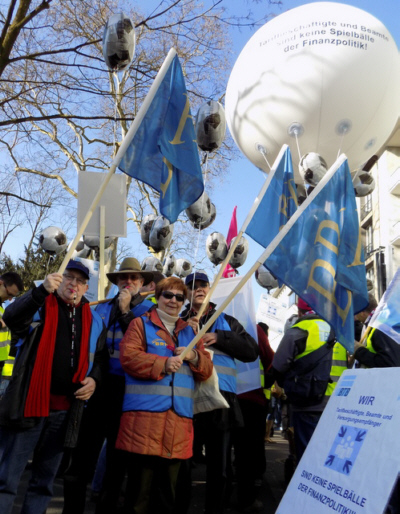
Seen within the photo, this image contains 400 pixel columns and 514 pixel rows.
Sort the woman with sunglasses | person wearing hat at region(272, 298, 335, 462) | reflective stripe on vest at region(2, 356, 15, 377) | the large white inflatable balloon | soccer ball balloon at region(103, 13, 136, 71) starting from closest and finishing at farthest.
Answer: the woman with sunglasses
person wearing hat at region(272, 298, 335, 462)
soccer ball balloon at region(103, 13, 136, 71)
the large white inflatable balloon
reflective stripe on vest at region(2, 356, 15, 377)

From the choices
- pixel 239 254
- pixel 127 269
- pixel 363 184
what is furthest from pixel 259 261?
pixel 239 254

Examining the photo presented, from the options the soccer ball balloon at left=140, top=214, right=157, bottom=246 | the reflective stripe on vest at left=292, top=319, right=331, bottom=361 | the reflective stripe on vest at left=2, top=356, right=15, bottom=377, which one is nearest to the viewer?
the reflective stripe on vest at left=292, top=319, right=331, bottom=361

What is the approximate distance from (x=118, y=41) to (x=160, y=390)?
129 inches

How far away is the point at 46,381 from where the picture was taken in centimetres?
366

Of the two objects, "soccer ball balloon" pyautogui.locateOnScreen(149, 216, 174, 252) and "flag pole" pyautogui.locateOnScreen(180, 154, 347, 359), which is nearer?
"flag pole" pyautogui.locateOnScreen(180, 154, 347, 359)

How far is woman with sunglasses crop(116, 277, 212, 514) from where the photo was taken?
3609 millimetres

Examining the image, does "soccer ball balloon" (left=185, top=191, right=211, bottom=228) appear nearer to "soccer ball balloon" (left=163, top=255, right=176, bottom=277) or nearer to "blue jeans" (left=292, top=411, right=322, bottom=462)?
"blue jeans" (left=292, top=411, right=322, bottom=462)

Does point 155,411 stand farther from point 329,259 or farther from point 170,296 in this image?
point 329,259

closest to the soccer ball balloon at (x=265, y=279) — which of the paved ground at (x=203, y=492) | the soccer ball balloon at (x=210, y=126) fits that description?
the paved ground at (x=203, y=492)

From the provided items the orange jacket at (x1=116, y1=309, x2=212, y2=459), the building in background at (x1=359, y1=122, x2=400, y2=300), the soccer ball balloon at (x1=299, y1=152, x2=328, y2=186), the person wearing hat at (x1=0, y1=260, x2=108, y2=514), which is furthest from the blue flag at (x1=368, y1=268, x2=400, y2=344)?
the building in background at (x1=359, y1=122, x2=400, y2=300)

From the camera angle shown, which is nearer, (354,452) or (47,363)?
(354,452)

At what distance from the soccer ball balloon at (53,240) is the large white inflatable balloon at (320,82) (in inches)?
189

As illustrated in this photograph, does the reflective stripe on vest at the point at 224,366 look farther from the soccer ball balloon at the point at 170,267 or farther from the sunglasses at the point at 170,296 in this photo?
the soccer ball balloon at the point at 170,267

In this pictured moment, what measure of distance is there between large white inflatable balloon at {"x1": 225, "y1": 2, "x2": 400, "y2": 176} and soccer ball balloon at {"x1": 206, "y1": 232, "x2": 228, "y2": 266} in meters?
3.46
